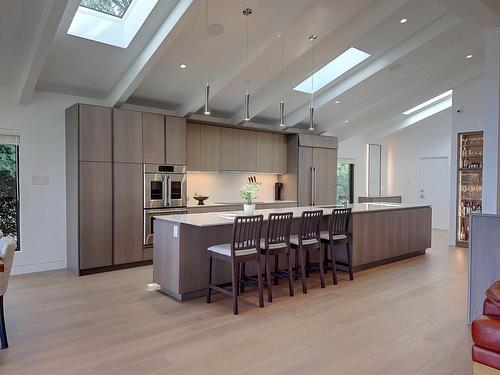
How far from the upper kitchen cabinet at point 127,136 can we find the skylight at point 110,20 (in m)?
1.18

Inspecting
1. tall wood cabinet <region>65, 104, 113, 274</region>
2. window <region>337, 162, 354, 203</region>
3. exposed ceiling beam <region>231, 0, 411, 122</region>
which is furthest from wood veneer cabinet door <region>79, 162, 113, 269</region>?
window <region>337, 162, 354, 203</region>

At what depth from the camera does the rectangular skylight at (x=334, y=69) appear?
669 centimetres

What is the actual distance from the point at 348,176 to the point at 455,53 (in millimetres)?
4508

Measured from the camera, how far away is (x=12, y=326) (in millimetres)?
3492

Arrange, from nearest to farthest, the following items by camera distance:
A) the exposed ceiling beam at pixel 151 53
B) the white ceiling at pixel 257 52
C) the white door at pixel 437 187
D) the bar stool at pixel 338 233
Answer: the exposed ceiling beam at pixel 151 53
the white ceiling at pixel 257 52
the bar stool at pixel 338 233
the white door at pixel 437 187

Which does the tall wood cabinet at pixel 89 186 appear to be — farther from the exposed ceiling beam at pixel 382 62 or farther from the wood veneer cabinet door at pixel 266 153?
the exposed ceiling beam at pixel 382 62

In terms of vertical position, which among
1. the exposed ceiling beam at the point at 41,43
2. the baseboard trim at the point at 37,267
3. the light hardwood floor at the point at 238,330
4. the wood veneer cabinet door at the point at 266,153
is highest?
the exposed ceiling beam at the point at 41,43

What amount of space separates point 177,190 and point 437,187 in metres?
7.62

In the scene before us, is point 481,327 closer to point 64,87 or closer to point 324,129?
point 64,87

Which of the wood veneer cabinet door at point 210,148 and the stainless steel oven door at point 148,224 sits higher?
the wood veneer cabinet door at point 210,148

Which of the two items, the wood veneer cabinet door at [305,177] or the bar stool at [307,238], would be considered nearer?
the bar stool at [307,238]

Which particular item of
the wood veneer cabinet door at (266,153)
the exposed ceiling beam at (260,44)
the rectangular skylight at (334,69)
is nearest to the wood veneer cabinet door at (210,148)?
the exposed ceiling beam at (260,44)

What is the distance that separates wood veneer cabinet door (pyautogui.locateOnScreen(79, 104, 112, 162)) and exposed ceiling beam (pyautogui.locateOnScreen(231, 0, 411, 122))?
279 centimetres

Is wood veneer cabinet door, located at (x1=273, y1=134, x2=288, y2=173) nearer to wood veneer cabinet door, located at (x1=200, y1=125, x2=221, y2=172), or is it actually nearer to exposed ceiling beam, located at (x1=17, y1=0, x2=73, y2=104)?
wood veneer cabinet door, located at (x1=200, y1=125, x2=221, y2=172)
